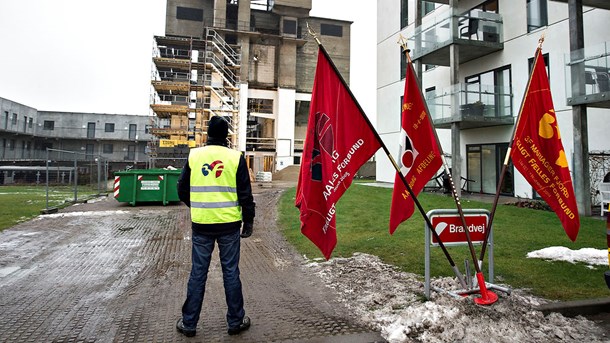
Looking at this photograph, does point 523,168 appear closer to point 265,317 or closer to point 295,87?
Answer: point 265,317

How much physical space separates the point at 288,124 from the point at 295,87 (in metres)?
5.27

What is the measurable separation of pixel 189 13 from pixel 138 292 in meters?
45.1

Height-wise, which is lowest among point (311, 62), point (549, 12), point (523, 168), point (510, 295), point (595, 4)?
point (510, 295)

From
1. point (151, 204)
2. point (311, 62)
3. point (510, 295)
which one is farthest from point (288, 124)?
point (510, 295)

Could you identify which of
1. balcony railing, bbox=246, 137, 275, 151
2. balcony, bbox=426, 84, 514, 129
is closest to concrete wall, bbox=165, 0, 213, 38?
balcony railing, bbox=246, 137, 275, 151

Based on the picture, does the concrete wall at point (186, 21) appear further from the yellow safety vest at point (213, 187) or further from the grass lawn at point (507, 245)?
the yellow safety vest at point (213, 187)

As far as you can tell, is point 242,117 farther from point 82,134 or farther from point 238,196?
point 238,196

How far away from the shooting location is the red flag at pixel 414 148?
4425 millimetres

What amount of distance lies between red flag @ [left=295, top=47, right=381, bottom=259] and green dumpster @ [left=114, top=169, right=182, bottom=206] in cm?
1159

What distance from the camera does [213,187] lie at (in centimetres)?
357

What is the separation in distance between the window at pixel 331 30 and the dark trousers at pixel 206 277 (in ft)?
161

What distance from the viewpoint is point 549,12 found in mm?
14328

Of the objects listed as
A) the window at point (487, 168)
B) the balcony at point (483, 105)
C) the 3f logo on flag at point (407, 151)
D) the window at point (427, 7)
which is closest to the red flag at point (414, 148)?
the 3f logo on flag at point (407, 151)

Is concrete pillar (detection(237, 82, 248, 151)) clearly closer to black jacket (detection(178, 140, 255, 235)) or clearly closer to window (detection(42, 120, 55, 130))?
window (detection(42, 120, 55, 130))
